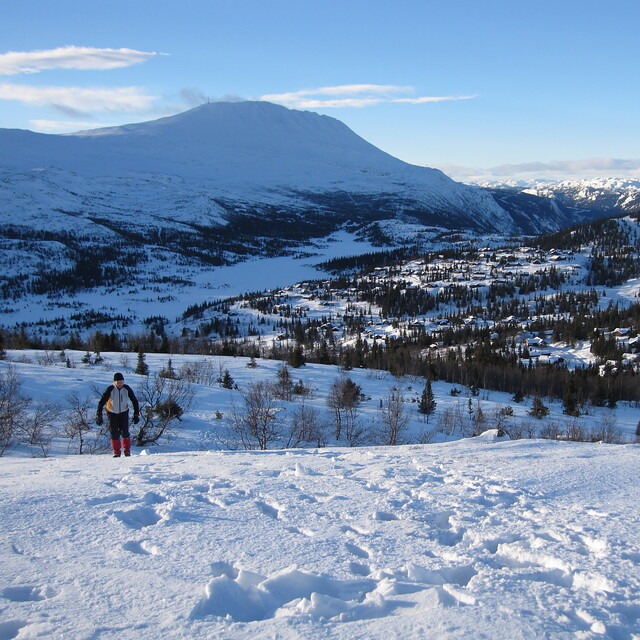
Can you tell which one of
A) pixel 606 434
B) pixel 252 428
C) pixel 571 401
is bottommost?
pixel 571 401

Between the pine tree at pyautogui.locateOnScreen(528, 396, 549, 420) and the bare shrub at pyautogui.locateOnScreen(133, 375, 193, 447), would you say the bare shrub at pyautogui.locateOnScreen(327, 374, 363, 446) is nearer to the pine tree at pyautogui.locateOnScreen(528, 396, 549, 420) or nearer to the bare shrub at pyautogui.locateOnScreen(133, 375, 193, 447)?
the bare shrub at pyautogui.locateOnScreen(133, 375, 193, 447)

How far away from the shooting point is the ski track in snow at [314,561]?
4.66m

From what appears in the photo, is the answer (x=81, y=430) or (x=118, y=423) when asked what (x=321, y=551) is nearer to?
(x=118, y=423)

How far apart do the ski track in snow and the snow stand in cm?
2

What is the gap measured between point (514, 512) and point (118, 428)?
11773 millimetres

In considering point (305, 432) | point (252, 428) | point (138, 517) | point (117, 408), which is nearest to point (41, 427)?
point (252, 428)

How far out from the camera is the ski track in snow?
4.66 metres

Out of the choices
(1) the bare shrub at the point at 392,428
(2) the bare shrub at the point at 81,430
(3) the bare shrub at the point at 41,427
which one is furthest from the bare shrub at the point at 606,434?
(3) the bare shrub at the point at 41,427

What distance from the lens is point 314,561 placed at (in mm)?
5883

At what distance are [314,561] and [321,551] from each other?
12.3 inches

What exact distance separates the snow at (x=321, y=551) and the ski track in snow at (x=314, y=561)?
0.02 meters

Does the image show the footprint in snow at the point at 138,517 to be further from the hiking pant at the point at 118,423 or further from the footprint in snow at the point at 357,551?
the hiking pant at the point at 118,423

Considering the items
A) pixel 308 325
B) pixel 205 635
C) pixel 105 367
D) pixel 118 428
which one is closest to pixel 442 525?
pixel 205 635

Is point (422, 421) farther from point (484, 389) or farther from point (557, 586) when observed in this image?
point (557, 586)
